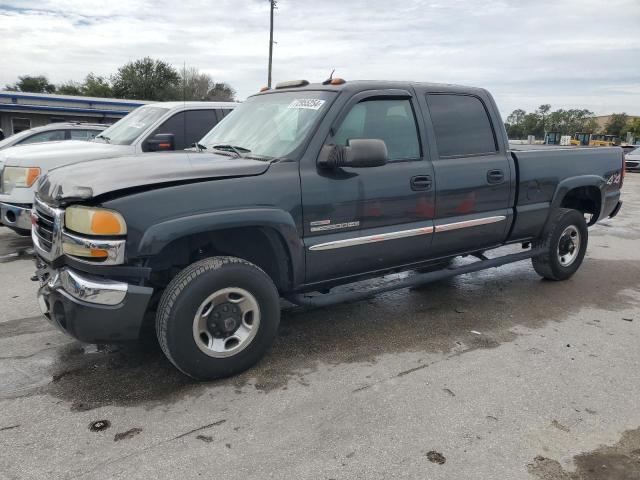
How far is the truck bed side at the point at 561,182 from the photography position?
16.2ft

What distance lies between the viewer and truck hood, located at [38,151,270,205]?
3031mm

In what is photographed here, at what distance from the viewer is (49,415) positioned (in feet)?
9.56

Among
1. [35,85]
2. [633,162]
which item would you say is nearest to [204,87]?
[35,85]

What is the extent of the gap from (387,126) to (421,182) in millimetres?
507

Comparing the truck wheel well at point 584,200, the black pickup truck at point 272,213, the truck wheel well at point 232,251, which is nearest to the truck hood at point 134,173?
the black pickup truck at point 272,213

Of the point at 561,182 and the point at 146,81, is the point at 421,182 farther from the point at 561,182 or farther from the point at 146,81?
the point at 146,81

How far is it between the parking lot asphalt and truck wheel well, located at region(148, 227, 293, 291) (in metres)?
0.63

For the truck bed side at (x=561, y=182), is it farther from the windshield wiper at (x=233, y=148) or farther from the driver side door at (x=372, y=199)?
the windshield wiper at (x=233, y=148)

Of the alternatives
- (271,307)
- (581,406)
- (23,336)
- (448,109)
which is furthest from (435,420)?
(23,336)

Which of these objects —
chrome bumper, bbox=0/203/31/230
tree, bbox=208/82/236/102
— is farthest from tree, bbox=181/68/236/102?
chrome bumper, bbox=0/203/31/230

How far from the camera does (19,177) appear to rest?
628cm

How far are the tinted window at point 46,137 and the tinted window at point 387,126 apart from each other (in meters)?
7.77

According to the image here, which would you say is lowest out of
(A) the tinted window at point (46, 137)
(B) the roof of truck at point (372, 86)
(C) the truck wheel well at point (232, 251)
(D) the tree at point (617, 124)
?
(C) the truck wheel well at point (232, 251)

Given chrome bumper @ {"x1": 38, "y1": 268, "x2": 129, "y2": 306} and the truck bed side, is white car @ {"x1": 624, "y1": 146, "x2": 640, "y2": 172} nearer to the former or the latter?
the truck bed side
